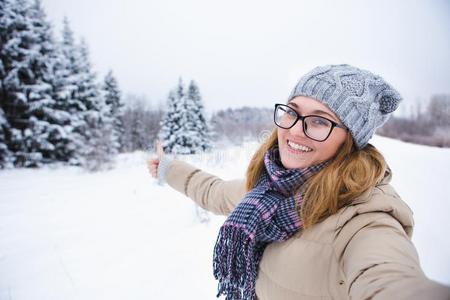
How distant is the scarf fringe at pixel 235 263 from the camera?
43.5 inches

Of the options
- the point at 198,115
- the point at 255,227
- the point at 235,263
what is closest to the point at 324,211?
the point at 255,227

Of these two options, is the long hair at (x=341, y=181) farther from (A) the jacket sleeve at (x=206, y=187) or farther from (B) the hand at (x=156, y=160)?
(B) the hand at (x=156, y=160)

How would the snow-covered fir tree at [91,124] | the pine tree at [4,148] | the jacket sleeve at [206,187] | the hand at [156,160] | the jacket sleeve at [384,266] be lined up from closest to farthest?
the jacket sleeve at [384,266], the jacket sleeve at [206,187], the hand at [156,160], the pine tree at [4,148], the snow-covered fir tree at [91,124]

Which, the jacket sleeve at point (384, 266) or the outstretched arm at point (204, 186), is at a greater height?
the jacket sleeve at point (384, 266)

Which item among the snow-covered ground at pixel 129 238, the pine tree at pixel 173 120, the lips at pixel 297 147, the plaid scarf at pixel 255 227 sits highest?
the lips at pixel 297 147

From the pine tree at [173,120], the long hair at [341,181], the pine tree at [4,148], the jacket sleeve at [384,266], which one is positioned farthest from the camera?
the pine tree at [173,120]

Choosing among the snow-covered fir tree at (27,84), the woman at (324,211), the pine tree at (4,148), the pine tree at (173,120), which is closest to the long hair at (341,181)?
the woman at (324,211)

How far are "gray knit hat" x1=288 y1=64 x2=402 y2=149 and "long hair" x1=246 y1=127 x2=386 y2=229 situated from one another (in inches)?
2.8

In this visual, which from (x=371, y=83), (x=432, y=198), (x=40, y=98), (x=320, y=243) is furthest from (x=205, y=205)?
(x=40, y=98)

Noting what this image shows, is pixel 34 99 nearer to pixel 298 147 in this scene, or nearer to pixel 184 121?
pixel 184 121

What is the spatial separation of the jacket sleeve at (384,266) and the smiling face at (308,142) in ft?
1.16

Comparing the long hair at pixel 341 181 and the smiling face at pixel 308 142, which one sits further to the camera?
the smiling face at pixel 308 142

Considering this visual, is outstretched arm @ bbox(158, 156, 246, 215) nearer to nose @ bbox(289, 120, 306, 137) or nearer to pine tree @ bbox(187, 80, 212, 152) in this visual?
nose @ bbox(289, 120, 306, 137)

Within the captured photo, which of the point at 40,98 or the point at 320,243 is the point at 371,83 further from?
the point at 40,98
